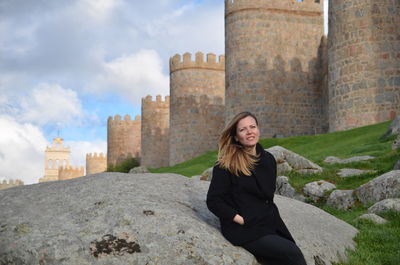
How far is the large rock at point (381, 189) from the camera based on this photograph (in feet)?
26.2

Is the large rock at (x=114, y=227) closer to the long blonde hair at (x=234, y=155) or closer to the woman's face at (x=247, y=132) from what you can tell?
the long blonde hair at (x=234, y=155)

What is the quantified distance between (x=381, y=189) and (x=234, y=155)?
4.54 meters

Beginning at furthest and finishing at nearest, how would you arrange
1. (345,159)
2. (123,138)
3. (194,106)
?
(123,138) < (194,106) < (345,159)

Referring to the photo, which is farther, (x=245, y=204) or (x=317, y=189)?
(x=317, y=189)

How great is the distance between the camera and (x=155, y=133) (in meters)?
40.2

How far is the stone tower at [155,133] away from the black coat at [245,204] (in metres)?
35.3

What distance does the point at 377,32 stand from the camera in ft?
65.0

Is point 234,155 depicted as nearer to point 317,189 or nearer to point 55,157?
point 317,189

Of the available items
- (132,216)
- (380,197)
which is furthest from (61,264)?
(380,197)

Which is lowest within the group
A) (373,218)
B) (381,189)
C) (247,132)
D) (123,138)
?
(373,218)

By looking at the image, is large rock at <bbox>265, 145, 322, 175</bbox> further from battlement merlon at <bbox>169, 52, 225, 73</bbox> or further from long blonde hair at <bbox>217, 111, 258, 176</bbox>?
battlement merlon at <bbox>169, 52, 225, 73</bbox>

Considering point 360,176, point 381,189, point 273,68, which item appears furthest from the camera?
point 273,68

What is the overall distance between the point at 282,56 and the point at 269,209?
74.5ft

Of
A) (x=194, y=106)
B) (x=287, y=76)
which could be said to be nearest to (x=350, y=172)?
(x=287, y=76)
